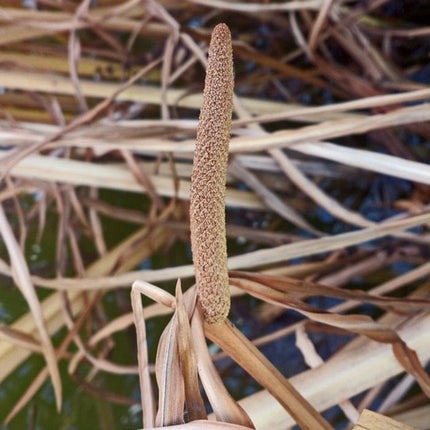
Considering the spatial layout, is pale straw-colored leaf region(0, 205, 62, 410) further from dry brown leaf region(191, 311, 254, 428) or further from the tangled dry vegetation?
dry brown leaf region(191, 311, 254, 428)

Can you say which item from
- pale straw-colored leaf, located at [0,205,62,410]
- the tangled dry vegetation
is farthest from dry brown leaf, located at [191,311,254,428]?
pale straw-colored leaf, located at [0,205,62,410]

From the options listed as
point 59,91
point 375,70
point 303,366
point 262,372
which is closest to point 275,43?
point 375,70

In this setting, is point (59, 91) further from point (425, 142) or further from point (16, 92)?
point (425, 142)

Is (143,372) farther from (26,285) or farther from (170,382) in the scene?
(26,285)

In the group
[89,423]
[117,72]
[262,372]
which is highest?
[117,72]

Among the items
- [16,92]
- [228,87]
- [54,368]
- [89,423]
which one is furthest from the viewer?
[16,92]

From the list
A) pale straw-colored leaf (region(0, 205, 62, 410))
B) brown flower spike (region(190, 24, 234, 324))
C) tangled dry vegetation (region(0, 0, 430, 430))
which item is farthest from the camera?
pale straw-colored leaf (region(0, 205, 62, 410))

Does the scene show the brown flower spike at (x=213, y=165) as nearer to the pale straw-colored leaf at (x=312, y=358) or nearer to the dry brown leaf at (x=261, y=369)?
the dry brown leaf at (x=261, y=369)
